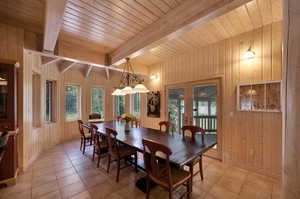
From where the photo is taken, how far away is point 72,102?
497 cm

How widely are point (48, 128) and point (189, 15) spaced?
4871mm

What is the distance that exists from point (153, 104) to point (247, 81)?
2.95 meters

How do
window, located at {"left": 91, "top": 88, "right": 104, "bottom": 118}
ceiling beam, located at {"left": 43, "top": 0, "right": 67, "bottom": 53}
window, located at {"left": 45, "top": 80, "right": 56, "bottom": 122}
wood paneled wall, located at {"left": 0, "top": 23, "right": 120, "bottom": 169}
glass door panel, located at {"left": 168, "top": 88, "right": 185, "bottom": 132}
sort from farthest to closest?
window, located at {"left": 91, "top": 88, "right": 104, "bottom": 118}, window, located at {"left": 45, "top": 80, "right": 56, "bottom": 122}, glass door panel, located at {"left": 168, "top": 88, "right": 185, "bottom": 132}, wood paneled wall, located at {"left": 0, "top": 23, "right": 120, "bottom": 169}, ceiling beam, located at {"left": 43, "top": 0, "right": 67, "bottom": 53}

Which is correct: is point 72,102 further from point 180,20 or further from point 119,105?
point 180,20

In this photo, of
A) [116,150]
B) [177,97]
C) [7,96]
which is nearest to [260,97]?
[177,97]

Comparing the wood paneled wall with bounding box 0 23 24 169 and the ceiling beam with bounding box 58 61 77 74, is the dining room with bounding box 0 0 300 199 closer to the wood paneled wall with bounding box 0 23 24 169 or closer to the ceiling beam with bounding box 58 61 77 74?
the wood paneled wall with bounding box 0 23 24 169

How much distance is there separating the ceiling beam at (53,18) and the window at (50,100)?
254 cm

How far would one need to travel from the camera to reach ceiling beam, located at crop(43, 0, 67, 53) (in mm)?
1429

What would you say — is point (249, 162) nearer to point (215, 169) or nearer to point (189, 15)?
point (215, 169)

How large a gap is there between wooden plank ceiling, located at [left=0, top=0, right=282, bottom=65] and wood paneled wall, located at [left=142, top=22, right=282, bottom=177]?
0.86 ft

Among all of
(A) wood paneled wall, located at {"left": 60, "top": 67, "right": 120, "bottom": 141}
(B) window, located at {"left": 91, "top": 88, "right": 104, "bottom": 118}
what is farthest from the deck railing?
(B) window, located at {"left": 91, "top": 88, "right": 104, "bottom": 118}

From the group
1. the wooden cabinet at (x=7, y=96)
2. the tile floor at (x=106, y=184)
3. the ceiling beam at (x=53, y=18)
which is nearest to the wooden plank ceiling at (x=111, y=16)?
the ceiling beam at (x=53, y=18)

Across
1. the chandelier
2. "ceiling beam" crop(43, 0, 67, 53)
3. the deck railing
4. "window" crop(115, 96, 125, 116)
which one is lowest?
the deck railing

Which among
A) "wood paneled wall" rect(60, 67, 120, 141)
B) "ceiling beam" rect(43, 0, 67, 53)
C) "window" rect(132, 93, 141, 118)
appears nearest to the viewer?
"ceiling beam" rect(43, 0, 67, 53)
